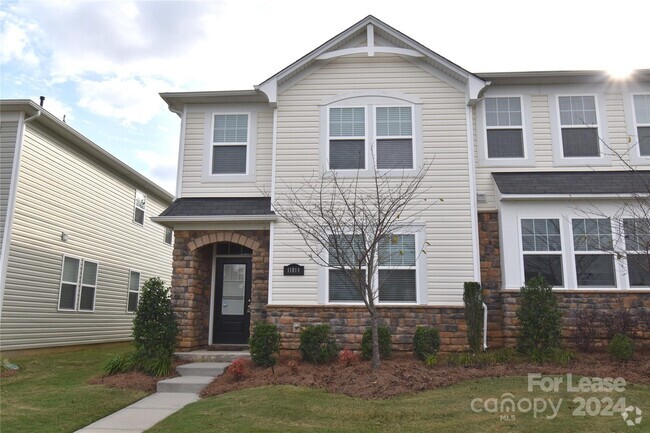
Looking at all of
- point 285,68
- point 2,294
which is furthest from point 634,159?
point 2,294

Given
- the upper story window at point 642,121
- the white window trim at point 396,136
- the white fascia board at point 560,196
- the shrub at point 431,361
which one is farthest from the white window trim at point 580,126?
the shrub at point 431,361

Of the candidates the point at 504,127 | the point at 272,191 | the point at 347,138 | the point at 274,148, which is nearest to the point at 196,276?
the point at 272,191

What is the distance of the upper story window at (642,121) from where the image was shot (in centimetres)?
1150

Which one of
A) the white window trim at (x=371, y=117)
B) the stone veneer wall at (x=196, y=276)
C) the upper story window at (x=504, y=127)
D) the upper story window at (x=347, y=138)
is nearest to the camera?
the stone veneer wall at (x=196, y=276)

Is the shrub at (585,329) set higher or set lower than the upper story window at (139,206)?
lower

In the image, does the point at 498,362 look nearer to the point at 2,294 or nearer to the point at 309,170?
the point at 309,170

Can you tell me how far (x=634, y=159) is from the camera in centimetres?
1140

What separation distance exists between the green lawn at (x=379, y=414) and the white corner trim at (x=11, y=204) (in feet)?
21.9

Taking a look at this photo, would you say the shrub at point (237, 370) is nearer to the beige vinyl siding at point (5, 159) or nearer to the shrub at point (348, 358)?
the shrub at point (348, 358)

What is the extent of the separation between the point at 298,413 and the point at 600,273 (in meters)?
7.36

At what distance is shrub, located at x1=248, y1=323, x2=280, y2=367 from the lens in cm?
941

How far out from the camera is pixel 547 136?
1165 cm

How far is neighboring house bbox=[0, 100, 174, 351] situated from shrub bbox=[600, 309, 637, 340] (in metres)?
12.8

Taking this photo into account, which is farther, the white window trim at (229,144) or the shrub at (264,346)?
the white window trim at (229,144)
